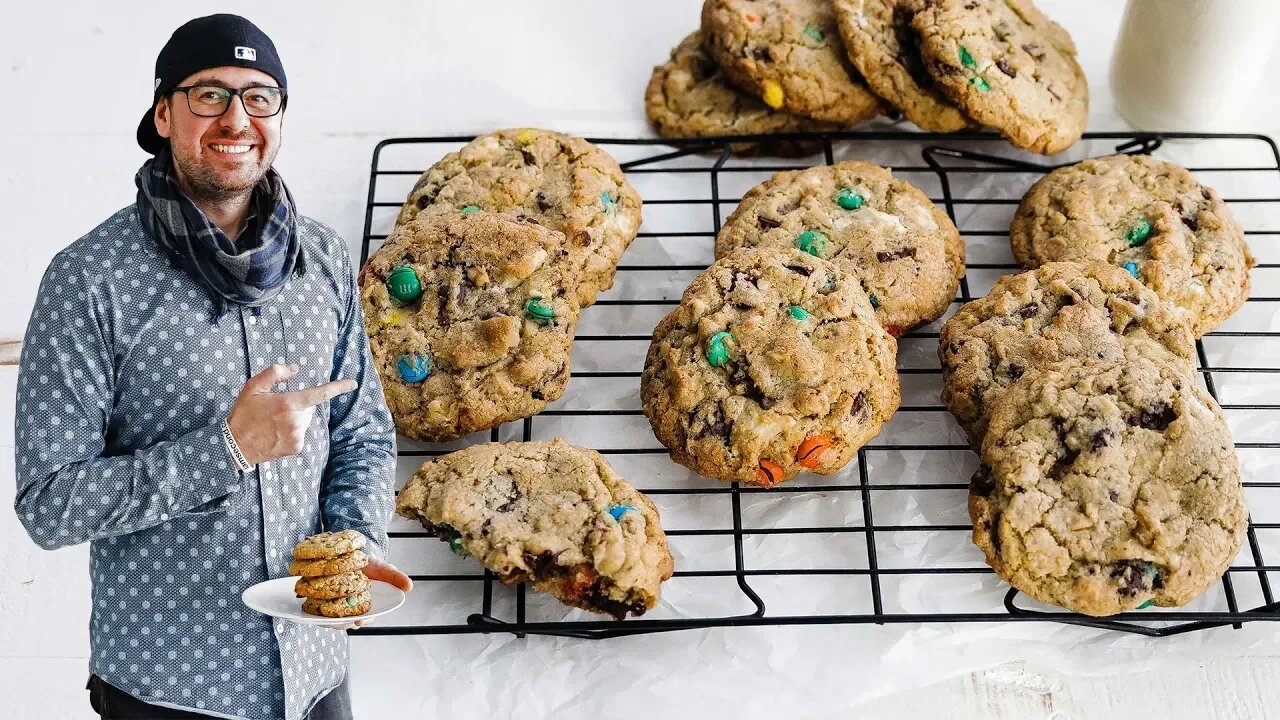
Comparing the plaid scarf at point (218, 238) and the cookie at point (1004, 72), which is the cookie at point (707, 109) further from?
the plaid scarf at point (218, 238)

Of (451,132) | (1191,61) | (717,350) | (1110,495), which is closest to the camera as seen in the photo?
(1110,495)

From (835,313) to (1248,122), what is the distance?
1.76 meters

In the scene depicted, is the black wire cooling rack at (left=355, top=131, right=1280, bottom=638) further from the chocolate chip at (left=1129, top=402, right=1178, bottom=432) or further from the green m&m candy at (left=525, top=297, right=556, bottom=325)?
the chocolate chip at (left=1129, top=402, right=1178, bottom=432)

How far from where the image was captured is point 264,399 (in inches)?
77.2

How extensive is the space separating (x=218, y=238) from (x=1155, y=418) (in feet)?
6.21

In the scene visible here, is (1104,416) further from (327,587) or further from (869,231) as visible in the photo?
(327,587)

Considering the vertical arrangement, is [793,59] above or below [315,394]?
above

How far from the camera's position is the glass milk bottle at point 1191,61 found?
3.46 m

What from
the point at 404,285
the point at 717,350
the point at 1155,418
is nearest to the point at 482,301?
the point at 404,285

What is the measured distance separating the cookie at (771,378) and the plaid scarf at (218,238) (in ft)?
3.32

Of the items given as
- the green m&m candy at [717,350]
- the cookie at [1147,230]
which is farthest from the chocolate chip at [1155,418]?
the green m&m candy at [717,350]

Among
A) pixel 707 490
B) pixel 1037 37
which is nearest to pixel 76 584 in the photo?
pixel 707 490

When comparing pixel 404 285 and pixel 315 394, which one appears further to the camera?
pixel 404 285

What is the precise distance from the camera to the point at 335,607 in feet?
6.93
